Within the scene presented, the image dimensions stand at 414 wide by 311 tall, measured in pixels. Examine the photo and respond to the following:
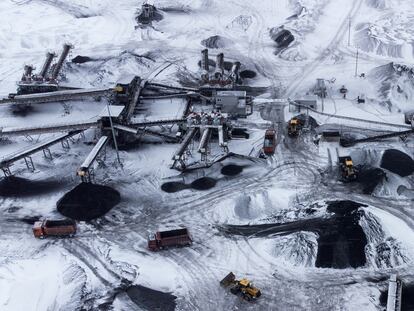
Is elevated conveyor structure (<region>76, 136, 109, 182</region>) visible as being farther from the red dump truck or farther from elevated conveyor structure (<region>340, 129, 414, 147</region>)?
elevated conveyor structure (<region>340, 129, 414, 147</region>)

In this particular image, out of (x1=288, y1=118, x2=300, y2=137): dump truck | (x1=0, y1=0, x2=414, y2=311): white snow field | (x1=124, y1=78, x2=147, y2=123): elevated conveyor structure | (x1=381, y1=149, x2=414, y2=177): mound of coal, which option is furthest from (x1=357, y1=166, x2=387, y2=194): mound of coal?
(x1=124, y1=78, x2=147, y2=123): elevated conveyor structure

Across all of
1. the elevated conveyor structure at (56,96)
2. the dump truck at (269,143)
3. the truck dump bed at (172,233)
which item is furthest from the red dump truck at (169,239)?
the elevated conveyor structure at (56,96)

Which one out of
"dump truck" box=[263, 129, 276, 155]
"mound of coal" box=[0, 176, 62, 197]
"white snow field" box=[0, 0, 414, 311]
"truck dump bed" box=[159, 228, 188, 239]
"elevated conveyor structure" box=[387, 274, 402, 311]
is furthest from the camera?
"dump truck" box=[263, 129, 276, 155]

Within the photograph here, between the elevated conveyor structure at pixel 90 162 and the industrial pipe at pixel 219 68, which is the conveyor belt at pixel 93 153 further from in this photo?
the industrial pipe at pixel 219 68

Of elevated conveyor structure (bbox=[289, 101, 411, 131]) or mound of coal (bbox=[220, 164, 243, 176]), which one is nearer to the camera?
mound of coal (bbox=[220, 164, 243, 176])

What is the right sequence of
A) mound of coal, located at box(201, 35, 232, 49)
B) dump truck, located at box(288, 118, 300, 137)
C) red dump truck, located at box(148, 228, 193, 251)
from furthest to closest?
mound of coal, located at box(201, 35, 232, 49)
dump truck, located at box(288, 118, 300, 137)
red dump truck, located at box(148, 228, 193, 251)

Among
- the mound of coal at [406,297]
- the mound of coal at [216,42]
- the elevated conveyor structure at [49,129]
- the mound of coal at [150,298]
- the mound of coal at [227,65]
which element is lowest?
the mound of coal at [406,297]

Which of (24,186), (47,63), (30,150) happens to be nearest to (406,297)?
(24,186)
